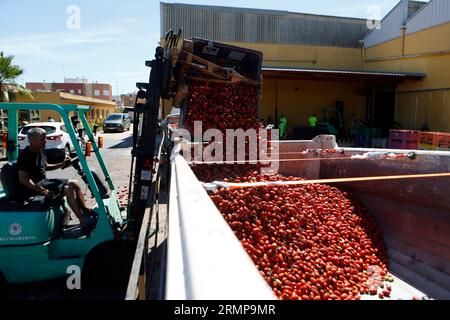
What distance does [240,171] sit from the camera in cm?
461

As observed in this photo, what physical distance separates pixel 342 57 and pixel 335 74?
6683 mm

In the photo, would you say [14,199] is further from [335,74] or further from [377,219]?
[335,74]

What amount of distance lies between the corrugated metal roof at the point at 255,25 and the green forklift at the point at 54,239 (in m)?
18.9

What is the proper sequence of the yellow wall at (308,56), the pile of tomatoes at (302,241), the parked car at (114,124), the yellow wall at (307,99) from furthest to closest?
the parked car at (114,124) < the yellow wall at (308,56) < the yellow wall at (307,99) < the pile of tomatoes at (302,241)

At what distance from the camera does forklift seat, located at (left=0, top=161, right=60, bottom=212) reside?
12.7 ft

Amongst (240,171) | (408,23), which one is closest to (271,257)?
(240,171)

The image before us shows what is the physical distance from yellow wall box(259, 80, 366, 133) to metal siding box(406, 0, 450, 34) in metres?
4.48

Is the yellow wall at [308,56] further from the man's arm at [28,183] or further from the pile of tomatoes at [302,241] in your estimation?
the man's arm at [28,183]

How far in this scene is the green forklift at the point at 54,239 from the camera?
384cm

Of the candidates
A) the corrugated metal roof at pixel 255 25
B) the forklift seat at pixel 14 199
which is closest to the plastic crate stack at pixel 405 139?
the corrugated metal roof at pixel 255 25

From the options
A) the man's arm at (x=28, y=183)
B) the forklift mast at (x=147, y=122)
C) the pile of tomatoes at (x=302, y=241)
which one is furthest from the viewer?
the forklift mast at (x=147, y=122)

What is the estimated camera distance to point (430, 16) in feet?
60.8

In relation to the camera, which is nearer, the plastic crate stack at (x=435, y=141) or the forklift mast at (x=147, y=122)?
the forklift mast at (x=147, y=122)
